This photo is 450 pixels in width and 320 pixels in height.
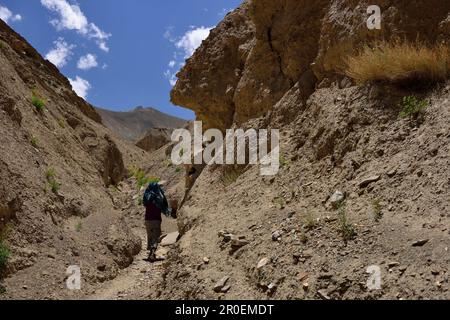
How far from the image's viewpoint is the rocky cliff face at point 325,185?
3.81 m

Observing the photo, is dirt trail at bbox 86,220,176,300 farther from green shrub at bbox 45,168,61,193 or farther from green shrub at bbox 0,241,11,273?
green shrub at bbox 45,168,61,193

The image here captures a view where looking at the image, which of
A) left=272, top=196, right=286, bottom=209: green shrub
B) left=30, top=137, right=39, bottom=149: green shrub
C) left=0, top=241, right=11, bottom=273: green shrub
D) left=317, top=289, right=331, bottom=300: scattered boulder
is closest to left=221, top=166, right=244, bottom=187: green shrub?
left=272, top=196, right=286, bottom=209: green shrub

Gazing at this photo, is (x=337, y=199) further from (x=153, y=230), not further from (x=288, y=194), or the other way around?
(x=153, y=230)

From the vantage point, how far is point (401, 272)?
3443mm

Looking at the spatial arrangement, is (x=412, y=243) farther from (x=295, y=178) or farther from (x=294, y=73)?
(x=294, y=73)

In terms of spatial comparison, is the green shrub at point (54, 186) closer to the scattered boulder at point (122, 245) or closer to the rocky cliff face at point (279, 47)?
the scattered boulder at point (122, 245)

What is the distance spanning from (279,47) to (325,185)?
13.9 feet

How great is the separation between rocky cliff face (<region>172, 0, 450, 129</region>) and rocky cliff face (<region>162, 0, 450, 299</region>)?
0.02 m

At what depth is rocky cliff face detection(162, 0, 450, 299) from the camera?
3.81 metres

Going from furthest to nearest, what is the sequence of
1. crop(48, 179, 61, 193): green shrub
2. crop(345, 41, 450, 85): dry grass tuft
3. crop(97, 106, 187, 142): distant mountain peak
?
crop(97, 106, 187, 142): distant mountain peak, crop(48, 179, 61, 193): green shrub, crop(345, 41, 450, 85): dry grass tuft

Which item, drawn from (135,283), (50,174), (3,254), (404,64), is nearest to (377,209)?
(404,64)

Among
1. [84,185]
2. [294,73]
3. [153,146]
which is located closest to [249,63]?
[294,73]

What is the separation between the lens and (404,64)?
5.45 metres
